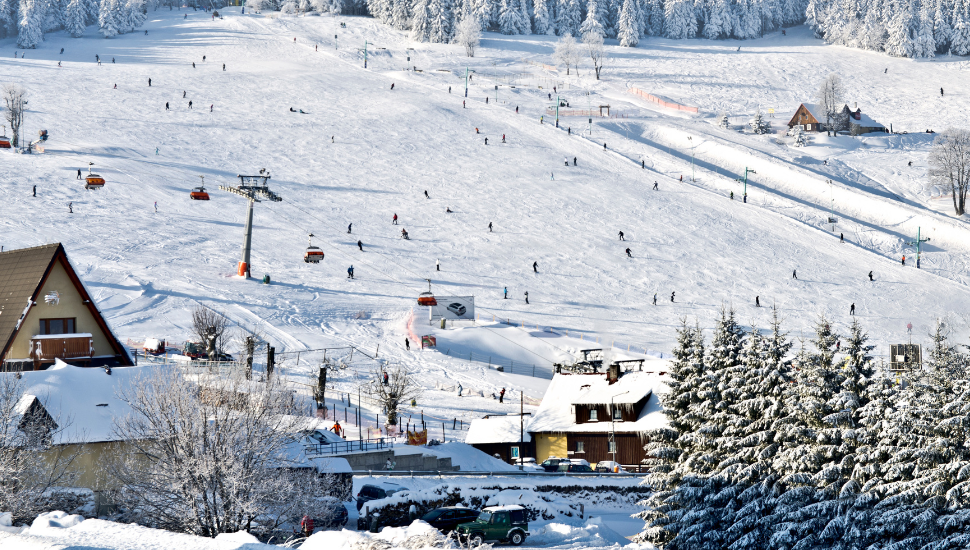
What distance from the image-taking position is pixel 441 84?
359ft

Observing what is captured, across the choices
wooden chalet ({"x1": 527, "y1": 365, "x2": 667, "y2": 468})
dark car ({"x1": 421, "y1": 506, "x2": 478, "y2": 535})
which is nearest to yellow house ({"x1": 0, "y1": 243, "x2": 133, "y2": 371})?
dark car ({"x1": 421, "y1": 506, "x2": 478, "y2": 535})

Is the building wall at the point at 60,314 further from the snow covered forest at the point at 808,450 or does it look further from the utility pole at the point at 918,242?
the utility pole at the point at 918,242

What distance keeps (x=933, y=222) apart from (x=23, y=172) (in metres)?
65.5

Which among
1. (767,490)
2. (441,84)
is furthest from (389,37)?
(767,490)

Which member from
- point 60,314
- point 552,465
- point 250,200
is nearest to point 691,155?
point 250,200

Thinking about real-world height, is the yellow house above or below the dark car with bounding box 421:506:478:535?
above

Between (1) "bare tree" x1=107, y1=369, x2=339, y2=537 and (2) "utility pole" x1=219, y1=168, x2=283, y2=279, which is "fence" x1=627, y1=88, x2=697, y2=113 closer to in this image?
(2) "utility pole" x1=219, y1=168, x2=283, y2=279

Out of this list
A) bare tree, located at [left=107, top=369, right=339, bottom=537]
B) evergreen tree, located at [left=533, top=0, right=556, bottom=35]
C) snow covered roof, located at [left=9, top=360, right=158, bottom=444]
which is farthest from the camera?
evergreen tree, located at [left=533, top=0, right=556, bottom=35]

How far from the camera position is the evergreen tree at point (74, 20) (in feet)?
415

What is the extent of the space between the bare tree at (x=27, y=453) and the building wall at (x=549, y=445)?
65.2 ft

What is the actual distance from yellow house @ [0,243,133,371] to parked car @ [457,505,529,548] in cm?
1407

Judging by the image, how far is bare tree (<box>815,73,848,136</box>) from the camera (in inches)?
4173

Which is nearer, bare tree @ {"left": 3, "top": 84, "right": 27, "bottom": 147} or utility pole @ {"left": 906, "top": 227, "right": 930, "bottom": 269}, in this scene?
utility pole @ {"left": 906, "top": 227, "right": 930, "bottom": 269}

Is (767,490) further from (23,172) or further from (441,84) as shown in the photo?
(441,84)
